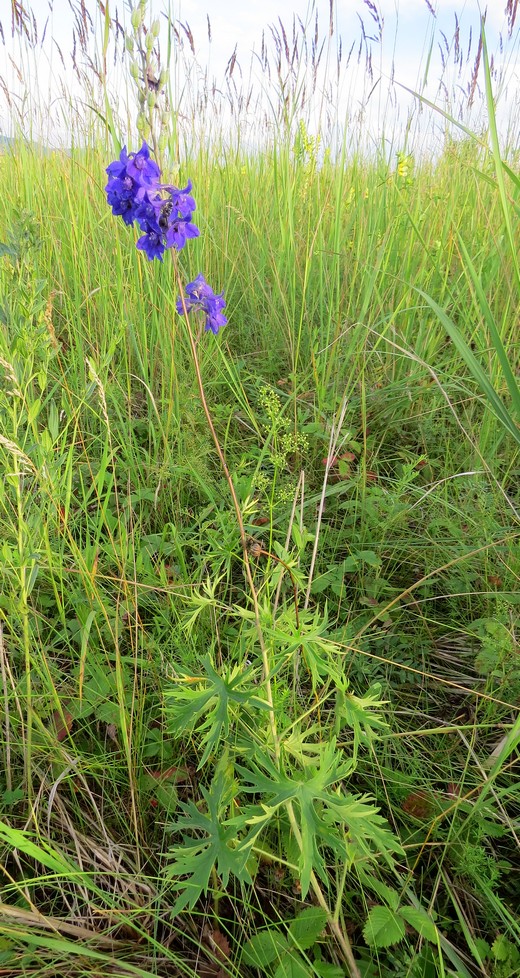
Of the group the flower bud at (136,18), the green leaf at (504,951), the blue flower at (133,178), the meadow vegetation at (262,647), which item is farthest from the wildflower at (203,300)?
the green leaf at (504,951)

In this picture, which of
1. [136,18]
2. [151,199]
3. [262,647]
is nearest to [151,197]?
[151,199]

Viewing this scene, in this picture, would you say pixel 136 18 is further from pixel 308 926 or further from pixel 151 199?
pixel 308 926

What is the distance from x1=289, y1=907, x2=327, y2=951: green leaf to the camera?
34.6 inches

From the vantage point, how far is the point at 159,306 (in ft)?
7.66

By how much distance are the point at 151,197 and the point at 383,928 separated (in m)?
1.37

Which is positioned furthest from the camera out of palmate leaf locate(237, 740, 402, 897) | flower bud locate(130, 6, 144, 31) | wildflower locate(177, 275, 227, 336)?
wildflower locate(177, 275, 227, 336)

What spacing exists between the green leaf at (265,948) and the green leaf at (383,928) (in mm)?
138

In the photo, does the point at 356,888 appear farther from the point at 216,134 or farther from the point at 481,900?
the point at 216,134

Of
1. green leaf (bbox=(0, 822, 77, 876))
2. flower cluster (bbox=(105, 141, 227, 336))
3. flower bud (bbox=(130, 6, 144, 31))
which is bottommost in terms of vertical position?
green leaf (bbox=(0, 822, 77, 876))

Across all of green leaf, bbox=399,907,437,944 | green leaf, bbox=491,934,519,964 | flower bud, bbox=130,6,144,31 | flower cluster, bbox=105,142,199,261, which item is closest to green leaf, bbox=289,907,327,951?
green leaf, bbox=399,907,437,944

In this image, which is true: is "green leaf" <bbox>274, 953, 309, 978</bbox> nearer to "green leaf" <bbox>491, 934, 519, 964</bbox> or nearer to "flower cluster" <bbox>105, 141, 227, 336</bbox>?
"green leaf" <bbox>491, 934, 519, 964</bbox>

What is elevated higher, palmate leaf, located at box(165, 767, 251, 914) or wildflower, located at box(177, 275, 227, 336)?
wildflower, located at box(177, 275, 227, 336)

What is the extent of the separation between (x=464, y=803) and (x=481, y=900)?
157mm

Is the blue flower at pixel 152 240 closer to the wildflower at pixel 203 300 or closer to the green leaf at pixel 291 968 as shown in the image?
the wildflower at pixel 203 300
